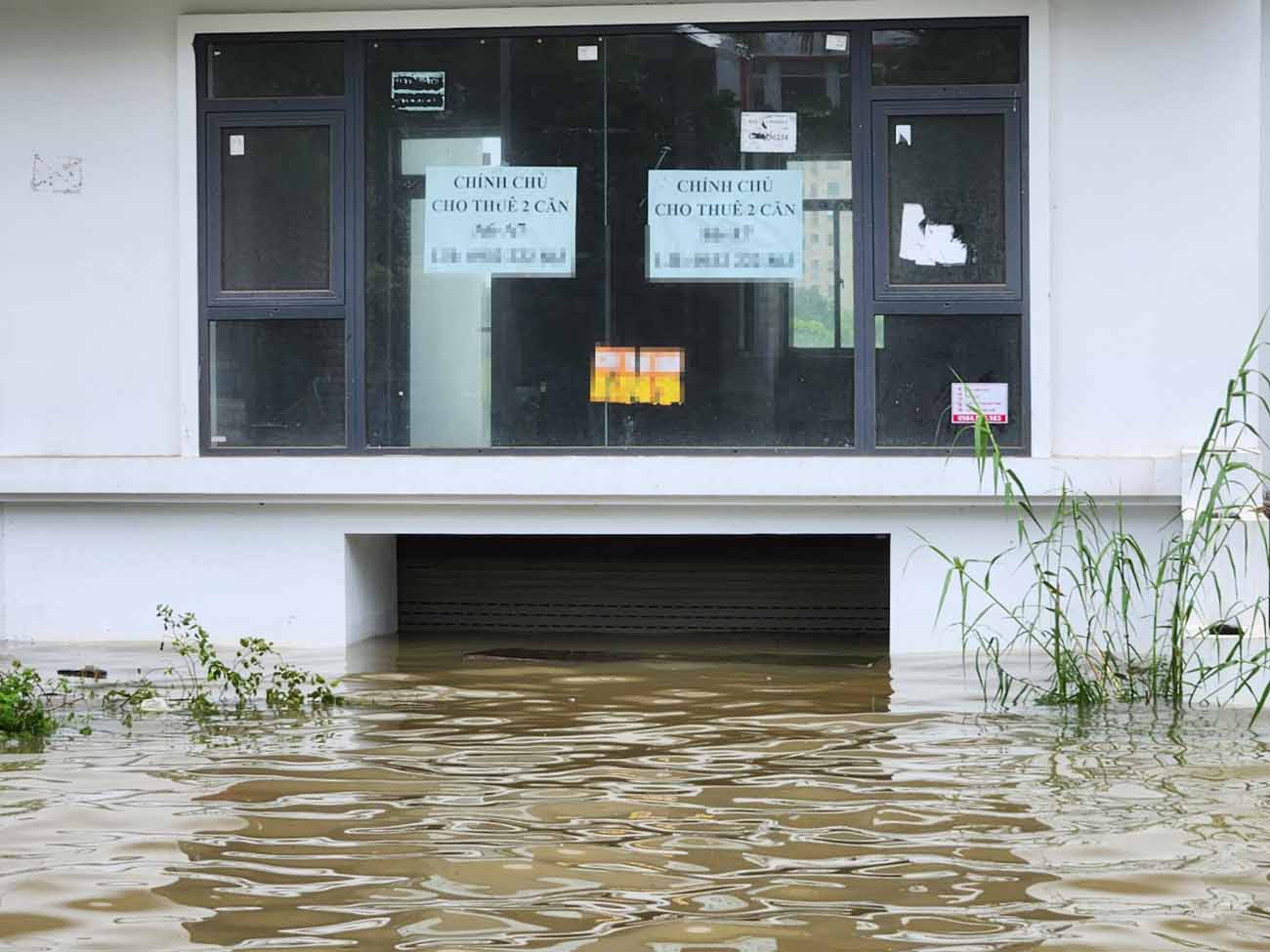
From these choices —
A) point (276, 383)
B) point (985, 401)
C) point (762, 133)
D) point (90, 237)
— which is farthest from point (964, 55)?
point (90, 237)

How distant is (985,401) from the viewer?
371 inches

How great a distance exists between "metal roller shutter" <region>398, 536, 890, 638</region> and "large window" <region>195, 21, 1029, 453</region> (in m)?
1.74

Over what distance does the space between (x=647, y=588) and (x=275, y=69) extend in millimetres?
3816

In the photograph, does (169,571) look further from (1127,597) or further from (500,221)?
(1127,597)

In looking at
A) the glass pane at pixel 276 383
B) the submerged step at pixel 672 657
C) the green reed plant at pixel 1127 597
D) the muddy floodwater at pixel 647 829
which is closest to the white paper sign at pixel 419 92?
the glass pane at pixel 276 383

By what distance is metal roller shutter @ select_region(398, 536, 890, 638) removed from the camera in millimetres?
11008

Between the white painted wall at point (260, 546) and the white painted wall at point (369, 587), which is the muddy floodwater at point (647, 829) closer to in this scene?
the white painted wall at point (260, 546)

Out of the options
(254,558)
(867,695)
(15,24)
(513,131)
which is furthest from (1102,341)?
(15,24)

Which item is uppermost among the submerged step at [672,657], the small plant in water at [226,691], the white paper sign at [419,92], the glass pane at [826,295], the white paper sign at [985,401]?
the white paper sign at [419,92]

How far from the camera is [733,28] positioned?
9.54 metres

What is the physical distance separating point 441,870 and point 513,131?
232 inches

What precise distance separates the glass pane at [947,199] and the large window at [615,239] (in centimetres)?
1

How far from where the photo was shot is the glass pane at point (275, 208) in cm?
978

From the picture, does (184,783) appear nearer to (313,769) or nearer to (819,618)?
(313,769)
